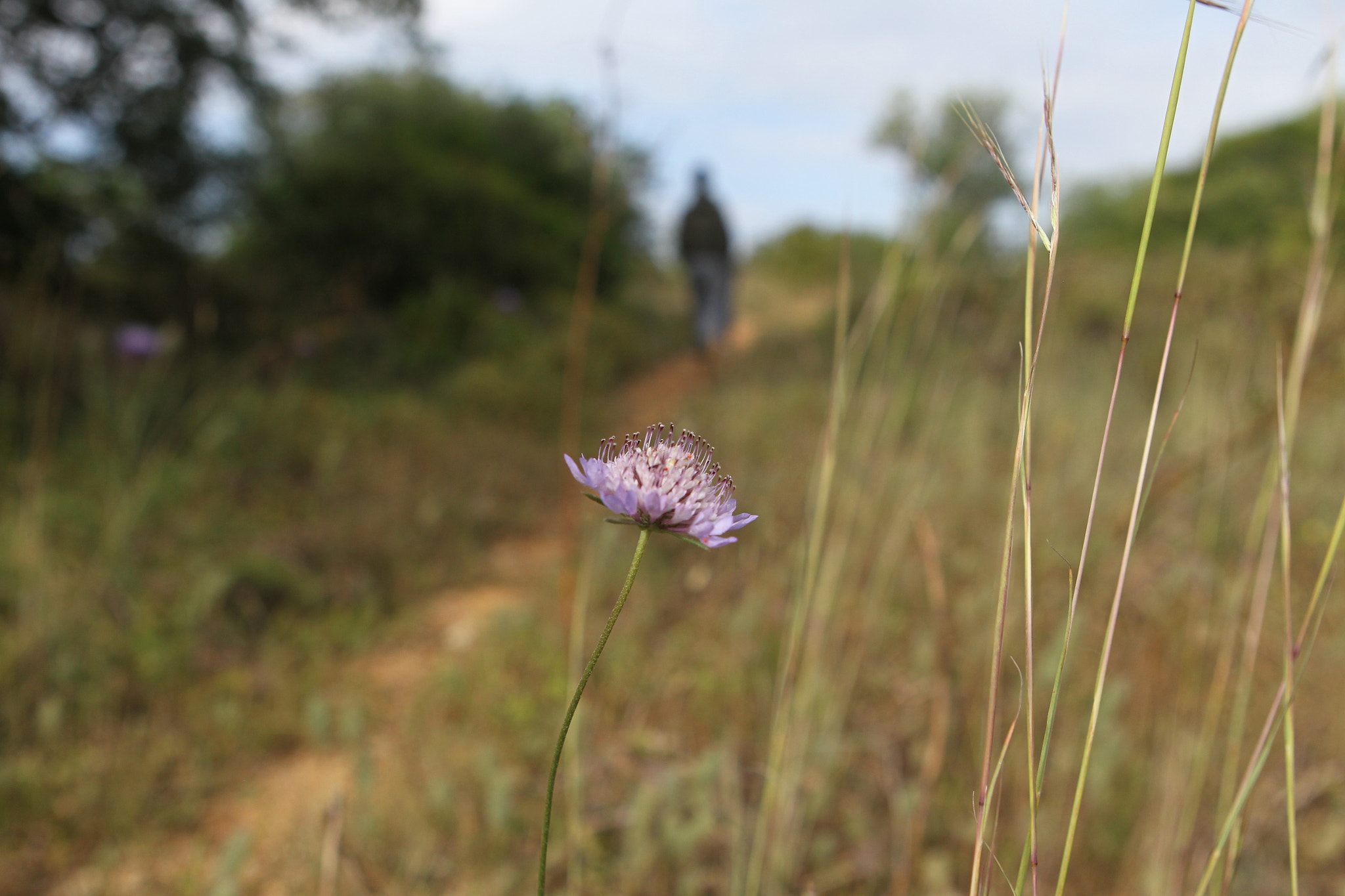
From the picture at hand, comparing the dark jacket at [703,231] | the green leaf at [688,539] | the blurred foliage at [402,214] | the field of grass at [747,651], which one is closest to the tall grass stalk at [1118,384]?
the field of grass at [747,651]

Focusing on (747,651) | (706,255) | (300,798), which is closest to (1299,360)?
(747,651)

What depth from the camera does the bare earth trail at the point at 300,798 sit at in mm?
1874

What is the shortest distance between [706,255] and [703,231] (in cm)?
26

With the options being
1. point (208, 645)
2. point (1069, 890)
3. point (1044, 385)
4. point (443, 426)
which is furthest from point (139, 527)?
point (1044, 385)

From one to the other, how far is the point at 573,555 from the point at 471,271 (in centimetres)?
613

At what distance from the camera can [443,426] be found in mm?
5648

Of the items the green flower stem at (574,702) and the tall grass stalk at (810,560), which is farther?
the tall grass stalk at (810,560)

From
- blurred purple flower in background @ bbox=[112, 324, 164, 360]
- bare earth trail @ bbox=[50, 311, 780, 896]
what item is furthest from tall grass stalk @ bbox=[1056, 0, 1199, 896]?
blurred purple flower in background @ bbox=[112, 324, 164, 360]

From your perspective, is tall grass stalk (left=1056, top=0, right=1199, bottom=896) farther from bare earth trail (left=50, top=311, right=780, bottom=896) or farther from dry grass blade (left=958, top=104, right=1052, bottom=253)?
bare earth trail (left=50, top=311, right=780, bottom=896)

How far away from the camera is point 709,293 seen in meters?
9.66

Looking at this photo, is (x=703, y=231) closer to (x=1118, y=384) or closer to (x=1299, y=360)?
(x=1299, y=360)

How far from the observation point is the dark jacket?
30.9ft

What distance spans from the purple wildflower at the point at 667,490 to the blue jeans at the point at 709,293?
8.57m

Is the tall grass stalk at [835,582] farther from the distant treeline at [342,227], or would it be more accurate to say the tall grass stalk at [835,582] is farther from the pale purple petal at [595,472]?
the distant treeline at [342,227]
